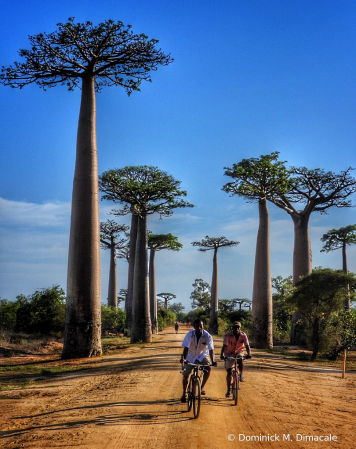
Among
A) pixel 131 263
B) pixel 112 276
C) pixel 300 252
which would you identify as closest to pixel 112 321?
pixel 131 263

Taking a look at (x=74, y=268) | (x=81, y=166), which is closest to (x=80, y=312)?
(x=74, y=268)

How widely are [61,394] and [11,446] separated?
304 cm

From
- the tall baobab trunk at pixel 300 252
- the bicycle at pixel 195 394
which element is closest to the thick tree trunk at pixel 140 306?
the tall baobab trunk at pixel 300 252

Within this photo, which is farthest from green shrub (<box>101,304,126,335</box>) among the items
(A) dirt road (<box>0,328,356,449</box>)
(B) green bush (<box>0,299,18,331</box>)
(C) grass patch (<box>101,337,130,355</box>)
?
(A) dirt road (<box>0,328,356,449</box>)

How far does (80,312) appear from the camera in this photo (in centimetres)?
1205

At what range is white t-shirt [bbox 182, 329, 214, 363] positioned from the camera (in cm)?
574

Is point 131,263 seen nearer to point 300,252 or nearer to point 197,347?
point 300,252

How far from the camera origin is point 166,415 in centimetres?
523

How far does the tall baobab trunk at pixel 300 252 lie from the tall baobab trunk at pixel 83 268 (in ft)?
40.7

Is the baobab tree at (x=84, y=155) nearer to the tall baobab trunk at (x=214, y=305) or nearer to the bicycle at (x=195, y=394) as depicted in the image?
the bicycle at (x=195, y=394)

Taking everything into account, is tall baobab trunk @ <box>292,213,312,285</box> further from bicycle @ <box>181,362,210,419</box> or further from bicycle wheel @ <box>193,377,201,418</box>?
bicycle wheel @ <box>193,377,201,418</box>

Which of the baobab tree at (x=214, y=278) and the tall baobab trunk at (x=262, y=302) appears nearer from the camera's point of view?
the tall baobab trunk at (x=262, y=302)

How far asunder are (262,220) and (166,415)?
15.0m

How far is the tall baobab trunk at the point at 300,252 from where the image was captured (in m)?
21.6
